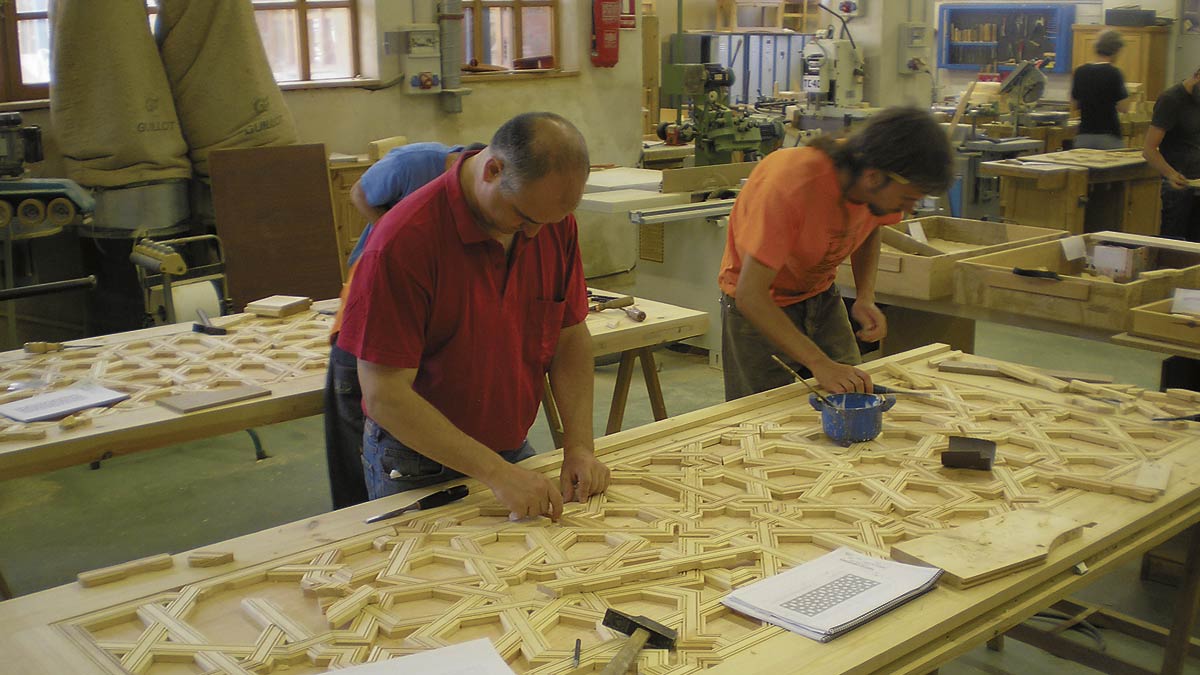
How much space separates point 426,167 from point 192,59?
11.2 feet

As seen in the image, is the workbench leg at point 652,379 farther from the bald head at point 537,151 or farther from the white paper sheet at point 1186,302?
the bald head at point 537,151

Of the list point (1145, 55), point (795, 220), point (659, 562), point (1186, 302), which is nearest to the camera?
point (659, 562)

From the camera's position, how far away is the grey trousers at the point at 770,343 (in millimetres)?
3330

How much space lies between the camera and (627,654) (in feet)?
5.29

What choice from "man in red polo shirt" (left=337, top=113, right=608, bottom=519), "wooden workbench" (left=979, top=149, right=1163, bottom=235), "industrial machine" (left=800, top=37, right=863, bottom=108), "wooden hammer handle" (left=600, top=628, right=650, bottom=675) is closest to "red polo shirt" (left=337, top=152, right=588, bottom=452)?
"man in red polo shirt" (left=337, top=113, right=608, bottom=519)

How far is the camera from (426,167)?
320 centimetres

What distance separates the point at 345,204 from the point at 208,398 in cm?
393

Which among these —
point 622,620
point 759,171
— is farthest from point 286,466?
point 622,620

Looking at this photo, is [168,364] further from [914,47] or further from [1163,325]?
[914,47]

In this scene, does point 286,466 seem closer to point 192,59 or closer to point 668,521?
point 192,59

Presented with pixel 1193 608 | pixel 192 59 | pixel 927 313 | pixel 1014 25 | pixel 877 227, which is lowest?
pixel 1193 608

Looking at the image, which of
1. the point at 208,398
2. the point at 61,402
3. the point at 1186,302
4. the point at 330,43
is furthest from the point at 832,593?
the point at 330,43

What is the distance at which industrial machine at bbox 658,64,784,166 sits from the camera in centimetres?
630

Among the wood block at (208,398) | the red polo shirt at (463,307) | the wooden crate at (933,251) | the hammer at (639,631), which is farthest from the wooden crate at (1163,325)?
the wood block at (208,398)
